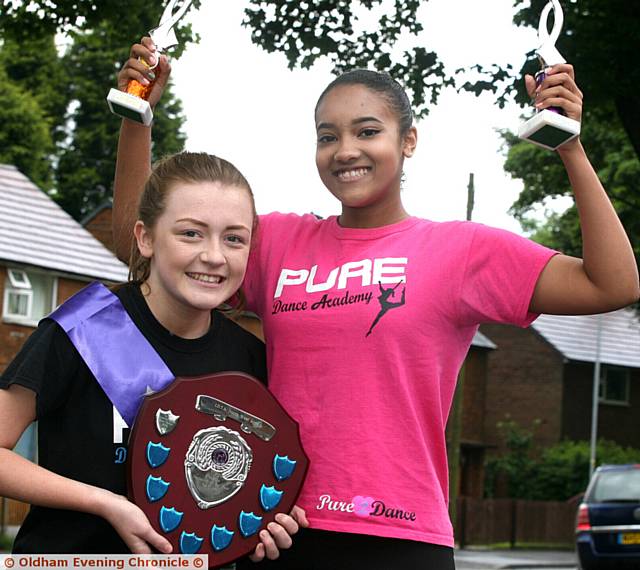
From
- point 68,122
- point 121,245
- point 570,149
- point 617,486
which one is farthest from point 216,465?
point 68,122

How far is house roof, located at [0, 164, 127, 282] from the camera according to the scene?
2766 centimetres

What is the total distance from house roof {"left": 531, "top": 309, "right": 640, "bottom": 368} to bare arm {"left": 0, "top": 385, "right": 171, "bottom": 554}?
131 feet

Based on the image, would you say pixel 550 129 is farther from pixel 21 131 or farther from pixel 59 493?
pixel 21 131

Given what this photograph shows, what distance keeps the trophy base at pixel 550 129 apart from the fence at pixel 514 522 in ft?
96.5

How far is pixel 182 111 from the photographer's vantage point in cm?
5456

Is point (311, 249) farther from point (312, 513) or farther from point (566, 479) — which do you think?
point (566, 479)

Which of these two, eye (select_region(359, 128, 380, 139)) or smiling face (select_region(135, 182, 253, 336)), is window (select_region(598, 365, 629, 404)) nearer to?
eye (select_region(359, 128, 380, 139))

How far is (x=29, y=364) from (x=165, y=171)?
64 cm

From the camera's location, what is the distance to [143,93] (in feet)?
10.6

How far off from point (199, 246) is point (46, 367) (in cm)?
47

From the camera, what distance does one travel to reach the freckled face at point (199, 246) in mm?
2955

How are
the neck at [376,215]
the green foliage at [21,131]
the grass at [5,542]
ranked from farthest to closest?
the green foliage at [21,131]
the grass at [5,542]
the neck at [376,215]

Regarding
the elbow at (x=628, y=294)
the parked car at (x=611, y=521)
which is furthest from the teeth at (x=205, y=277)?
the parked car at (x=611, y=521)

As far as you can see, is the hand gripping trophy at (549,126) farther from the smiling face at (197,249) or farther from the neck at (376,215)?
the smiling face at (197,249)
